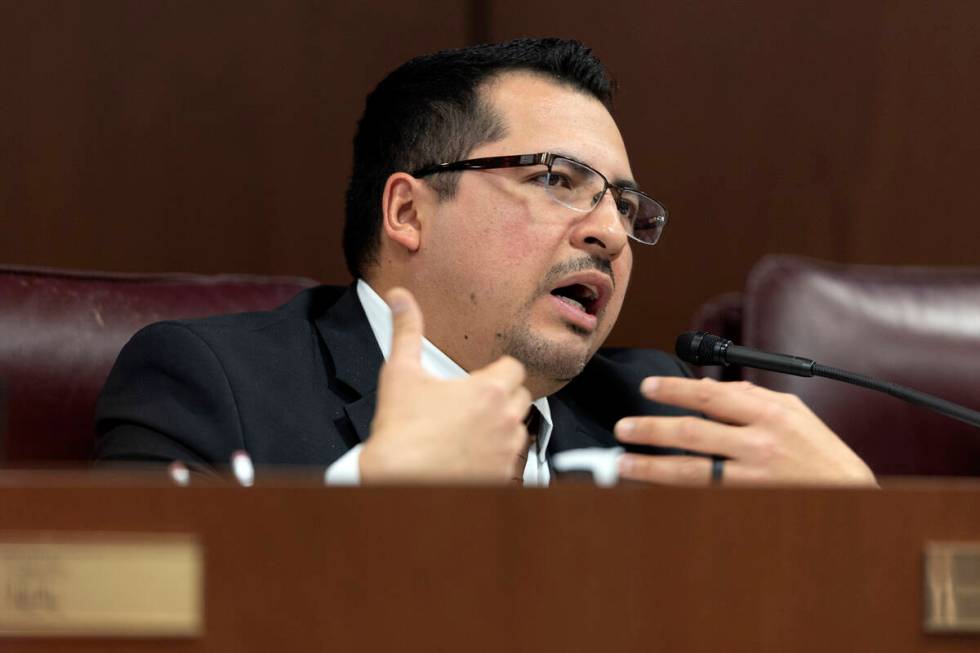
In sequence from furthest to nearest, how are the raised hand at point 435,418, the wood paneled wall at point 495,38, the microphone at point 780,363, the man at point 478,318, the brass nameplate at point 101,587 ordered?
the wood paneled wall at point 495,38
the microphone at point 780,363
the man at point 478,318
the raised hand at point 435,418
the brass nameplate at point 101,587

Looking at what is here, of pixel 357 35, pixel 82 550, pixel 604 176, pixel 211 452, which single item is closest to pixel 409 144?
pixel 604 176

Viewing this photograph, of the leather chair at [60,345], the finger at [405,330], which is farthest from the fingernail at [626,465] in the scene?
the leather chair at [60,345]

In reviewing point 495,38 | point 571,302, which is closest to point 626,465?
point 571,302

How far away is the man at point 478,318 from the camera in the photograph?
0.94 metres

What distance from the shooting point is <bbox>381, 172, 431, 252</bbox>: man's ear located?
49.7 inches

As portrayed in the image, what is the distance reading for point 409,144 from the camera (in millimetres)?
1312

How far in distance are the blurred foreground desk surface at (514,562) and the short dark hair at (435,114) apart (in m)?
0.81

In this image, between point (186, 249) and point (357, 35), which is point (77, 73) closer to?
point (186, 249)

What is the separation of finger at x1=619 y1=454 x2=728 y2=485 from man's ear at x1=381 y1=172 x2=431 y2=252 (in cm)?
55

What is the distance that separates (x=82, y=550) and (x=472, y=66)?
0.97 meters

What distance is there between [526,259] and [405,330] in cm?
43

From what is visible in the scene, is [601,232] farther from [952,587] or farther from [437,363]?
[952,587]

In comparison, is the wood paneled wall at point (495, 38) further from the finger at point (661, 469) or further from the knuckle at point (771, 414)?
the finger at point (661, 469)

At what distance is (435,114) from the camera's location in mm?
1300
